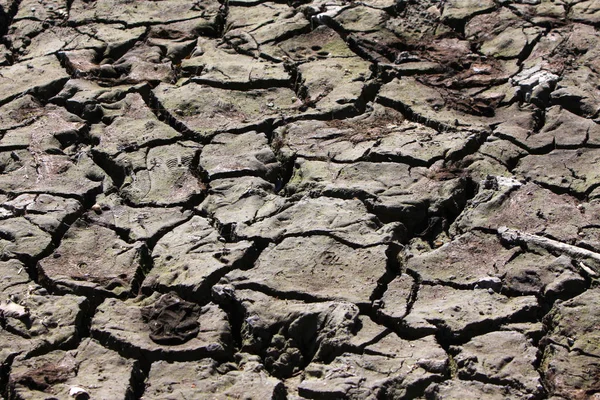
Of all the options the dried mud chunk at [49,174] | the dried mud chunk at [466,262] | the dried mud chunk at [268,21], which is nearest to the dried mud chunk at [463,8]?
the dried mud chunk at [268,21]

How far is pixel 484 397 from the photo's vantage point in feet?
9.66

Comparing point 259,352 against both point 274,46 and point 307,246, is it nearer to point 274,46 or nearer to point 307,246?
point 307,246

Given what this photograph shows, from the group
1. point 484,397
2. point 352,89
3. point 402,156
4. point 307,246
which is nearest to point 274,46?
point 352,89

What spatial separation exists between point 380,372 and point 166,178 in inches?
62.3

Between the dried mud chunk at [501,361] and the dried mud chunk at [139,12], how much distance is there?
3.06 m

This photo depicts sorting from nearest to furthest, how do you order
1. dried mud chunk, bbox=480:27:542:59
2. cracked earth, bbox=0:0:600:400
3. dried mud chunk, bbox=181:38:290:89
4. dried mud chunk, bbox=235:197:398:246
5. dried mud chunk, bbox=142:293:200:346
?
1. cracked earth, bbox=0:0:600:400
2. dried mud chunk, bbox=142:293:200:346
3. dried mud chunk, bbox=235:197:398:246
4. dried mud chunk, bbox=181:38:290:89
5. dried mud chunk, bbox=480:27:542:59

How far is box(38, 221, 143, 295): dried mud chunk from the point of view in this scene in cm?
353

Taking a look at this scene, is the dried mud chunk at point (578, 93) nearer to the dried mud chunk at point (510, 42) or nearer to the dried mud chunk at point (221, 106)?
the dried mud chunk at point (510, 42)

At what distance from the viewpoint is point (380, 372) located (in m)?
3.05

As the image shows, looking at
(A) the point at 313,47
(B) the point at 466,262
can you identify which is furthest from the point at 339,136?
(B) the point at 466,262

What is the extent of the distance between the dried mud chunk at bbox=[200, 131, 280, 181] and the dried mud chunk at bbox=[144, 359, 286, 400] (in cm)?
121

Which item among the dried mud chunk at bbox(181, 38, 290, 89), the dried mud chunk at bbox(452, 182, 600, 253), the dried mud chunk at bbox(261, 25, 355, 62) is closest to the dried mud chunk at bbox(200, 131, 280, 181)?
the dried mud chunk at bbox(181, 38, 290, 89)

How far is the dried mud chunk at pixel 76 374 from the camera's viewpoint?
3035mm

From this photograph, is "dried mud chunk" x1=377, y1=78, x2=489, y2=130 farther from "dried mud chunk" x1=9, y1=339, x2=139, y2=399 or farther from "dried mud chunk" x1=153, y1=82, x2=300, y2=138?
"dried mud chunk" x1=9, y1=339, x2=139, y2=399
